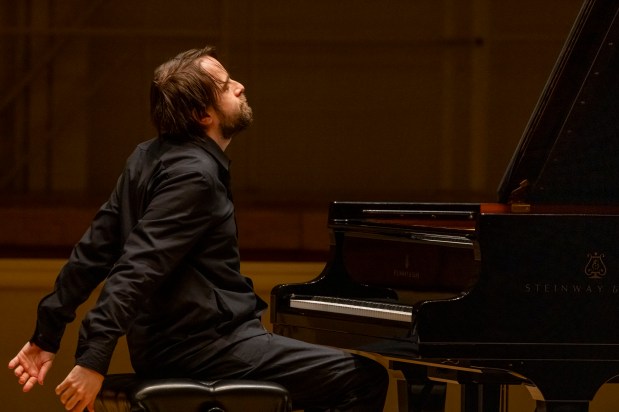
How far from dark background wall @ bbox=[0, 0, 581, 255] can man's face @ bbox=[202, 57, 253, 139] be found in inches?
178

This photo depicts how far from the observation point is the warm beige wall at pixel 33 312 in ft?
14.2

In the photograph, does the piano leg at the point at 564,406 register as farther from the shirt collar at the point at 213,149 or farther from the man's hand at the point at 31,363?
the man's hand at the point at 31,363

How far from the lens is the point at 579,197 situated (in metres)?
2.76

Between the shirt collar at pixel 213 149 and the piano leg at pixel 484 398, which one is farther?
the piano leg at pixel 484 398

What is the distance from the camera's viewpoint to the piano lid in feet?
8.70

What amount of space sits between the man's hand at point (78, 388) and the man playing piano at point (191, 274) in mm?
193

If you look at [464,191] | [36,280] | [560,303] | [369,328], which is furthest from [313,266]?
[464,191]

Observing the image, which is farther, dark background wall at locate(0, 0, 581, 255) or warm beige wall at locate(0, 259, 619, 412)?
dark background wall at locate(0, 0, 581, 255)

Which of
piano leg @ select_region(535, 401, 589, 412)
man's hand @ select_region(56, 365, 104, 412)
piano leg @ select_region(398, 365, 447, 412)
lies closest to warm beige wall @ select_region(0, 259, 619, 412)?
piano leg @ select_region(398, 365, 447, 412)

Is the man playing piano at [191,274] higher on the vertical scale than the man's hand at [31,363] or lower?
higher

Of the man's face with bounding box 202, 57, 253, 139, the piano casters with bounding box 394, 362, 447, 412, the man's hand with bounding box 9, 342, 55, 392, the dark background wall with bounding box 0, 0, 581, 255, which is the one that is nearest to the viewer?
the man's hand with bounding box 9, 342, 55, 392

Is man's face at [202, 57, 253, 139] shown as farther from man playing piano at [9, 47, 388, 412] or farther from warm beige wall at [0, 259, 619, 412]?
warm beige wall at [0, 259, 619, 412]

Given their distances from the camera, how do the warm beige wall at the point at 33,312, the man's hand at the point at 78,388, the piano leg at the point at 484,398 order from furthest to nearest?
1. the warm beige wall at the point at 33,312
2. the piano leg at the point at 484,398
3. the man's hand at the point at 78,388

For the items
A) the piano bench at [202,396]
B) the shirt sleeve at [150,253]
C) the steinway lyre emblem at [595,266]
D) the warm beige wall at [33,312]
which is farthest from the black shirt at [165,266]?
the warm beige wall at [33,312]
